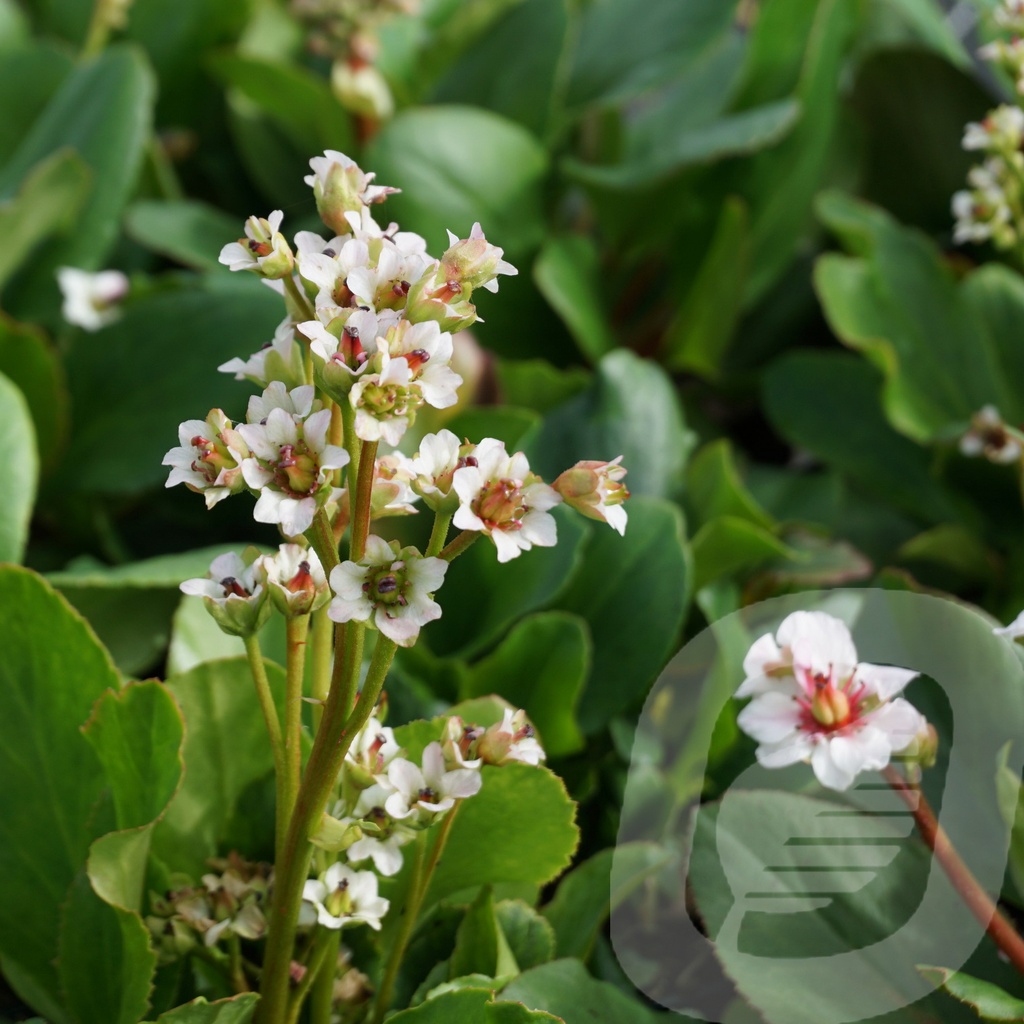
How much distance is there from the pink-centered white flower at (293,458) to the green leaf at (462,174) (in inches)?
25.3

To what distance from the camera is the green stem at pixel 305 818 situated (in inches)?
15.7

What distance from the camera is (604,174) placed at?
1.09 m

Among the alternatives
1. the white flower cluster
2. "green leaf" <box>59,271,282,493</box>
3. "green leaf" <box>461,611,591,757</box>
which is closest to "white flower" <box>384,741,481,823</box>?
the white flower cluster

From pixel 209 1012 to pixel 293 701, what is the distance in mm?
125

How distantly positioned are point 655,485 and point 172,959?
0.46 metres

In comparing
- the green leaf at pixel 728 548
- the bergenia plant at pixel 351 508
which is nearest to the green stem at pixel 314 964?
the bergenia plant at pixel 351 508

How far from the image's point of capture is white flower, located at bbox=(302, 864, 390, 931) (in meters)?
0.45

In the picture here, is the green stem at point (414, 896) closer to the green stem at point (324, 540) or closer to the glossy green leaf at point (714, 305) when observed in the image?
the green stem at point (324, 540)

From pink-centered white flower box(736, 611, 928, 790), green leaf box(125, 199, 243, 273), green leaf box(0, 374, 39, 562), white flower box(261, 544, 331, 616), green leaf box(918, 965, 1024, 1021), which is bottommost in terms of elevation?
green leaf box(125, 199, 243, 273)

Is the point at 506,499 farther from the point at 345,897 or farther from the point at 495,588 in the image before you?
the point at 495,588

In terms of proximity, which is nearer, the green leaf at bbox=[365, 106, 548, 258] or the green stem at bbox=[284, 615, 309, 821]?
the green stem at bbox=[284, 615, 309, 821]

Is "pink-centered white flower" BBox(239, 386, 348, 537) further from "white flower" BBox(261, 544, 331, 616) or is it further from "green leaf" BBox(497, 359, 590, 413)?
"green leaf" BBox(497, 359, 590, 413)

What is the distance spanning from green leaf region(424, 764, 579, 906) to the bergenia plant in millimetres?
45

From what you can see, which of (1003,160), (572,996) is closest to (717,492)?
(1003,160)
